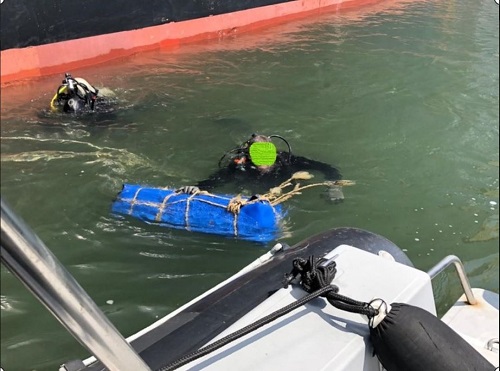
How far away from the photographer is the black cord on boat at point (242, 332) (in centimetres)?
139

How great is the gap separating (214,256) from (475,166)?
357 centimetres

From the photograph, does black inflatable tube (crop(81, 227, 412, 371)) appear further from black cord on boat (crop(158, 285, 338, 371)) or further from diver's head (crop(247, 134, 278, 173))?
diver's head (crop(247, 134, 278, 173))

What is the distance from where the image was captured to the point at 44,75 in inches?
278

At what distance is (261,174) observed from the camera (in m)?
4.93

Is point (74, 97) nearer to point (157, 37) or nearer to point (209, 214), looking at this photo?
point (209, 214)

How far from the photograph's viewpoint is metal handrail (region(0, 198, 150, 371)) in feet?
2.34

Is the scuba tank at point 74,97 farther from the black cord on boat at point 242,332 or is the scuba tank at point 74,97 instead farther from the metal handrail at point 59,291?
the metal handrail at point 59,291

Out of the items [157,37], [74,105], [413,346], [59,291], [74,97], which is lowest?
[74,105]

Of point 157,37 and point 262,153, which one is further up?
point 157,37

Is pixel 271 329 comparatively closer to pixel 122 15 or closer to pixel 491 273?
pixel 491 273

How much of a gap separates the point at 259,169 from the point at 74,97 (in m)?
2.93

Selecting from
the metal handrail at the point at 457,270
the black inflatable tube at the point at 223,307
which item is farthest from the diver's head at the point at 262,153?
the black inflatable tube at the point at 223,307

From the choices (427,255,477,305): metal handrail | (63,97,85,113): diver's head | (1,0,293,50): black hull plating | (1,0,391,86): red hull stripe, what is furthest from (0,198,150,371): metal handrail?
(63,97,85,113): diver's head

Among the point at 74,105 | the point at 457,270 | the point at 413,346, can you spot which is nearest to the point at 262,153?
the point at 457,270
